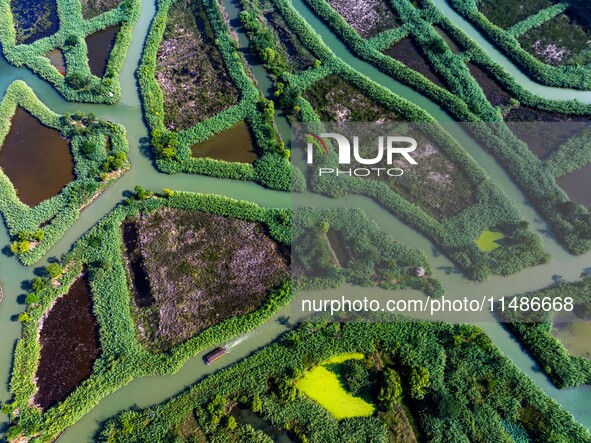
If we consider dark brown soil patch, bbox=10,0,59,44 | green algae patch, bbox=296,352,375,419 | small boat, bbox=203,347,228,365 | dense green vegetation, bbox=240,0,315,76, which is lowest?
green algae patch, bbox=296,352,375,419

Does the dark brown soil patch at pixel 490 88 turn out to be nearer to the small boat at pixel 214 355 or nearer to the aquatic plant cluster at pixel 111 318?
the aquatic plant cluster at pixel 111 318

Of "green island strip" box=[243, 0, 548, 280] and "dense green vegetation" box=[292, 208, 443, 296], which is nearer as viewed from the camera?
"dense green vegetation" box=[292, 208, 443, 296]

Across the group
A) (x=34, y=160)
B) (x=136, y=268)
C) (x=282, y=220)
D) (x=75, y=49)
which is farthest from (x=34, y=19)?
(x=282, y=220)

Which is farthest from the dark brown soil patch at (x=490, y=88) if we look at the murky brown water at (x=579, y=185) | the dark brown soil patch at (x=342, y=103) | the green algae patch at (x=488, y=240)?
the green algae patch at (x=488, y=240)

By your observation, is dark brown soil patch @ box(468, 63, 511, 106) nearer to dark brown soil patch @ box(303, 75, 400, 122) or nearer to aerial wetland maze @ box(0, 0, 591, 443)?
aerial wetland maze @ box(0, 0, 591, 443)

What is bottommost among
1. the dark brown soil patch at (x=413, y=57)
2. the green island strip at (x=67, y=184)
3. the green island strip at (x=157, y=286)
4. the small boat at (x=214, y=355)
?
the small boat at (x=214, y=355)

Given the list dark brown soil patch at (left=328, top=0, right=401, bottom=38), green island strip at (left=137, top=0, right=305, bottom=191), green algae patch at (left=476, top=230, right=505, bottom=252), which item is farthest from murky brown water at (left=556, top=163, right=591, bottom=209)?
dark brown soil patch at (left=328, top=0, right=401, bottom=38)
